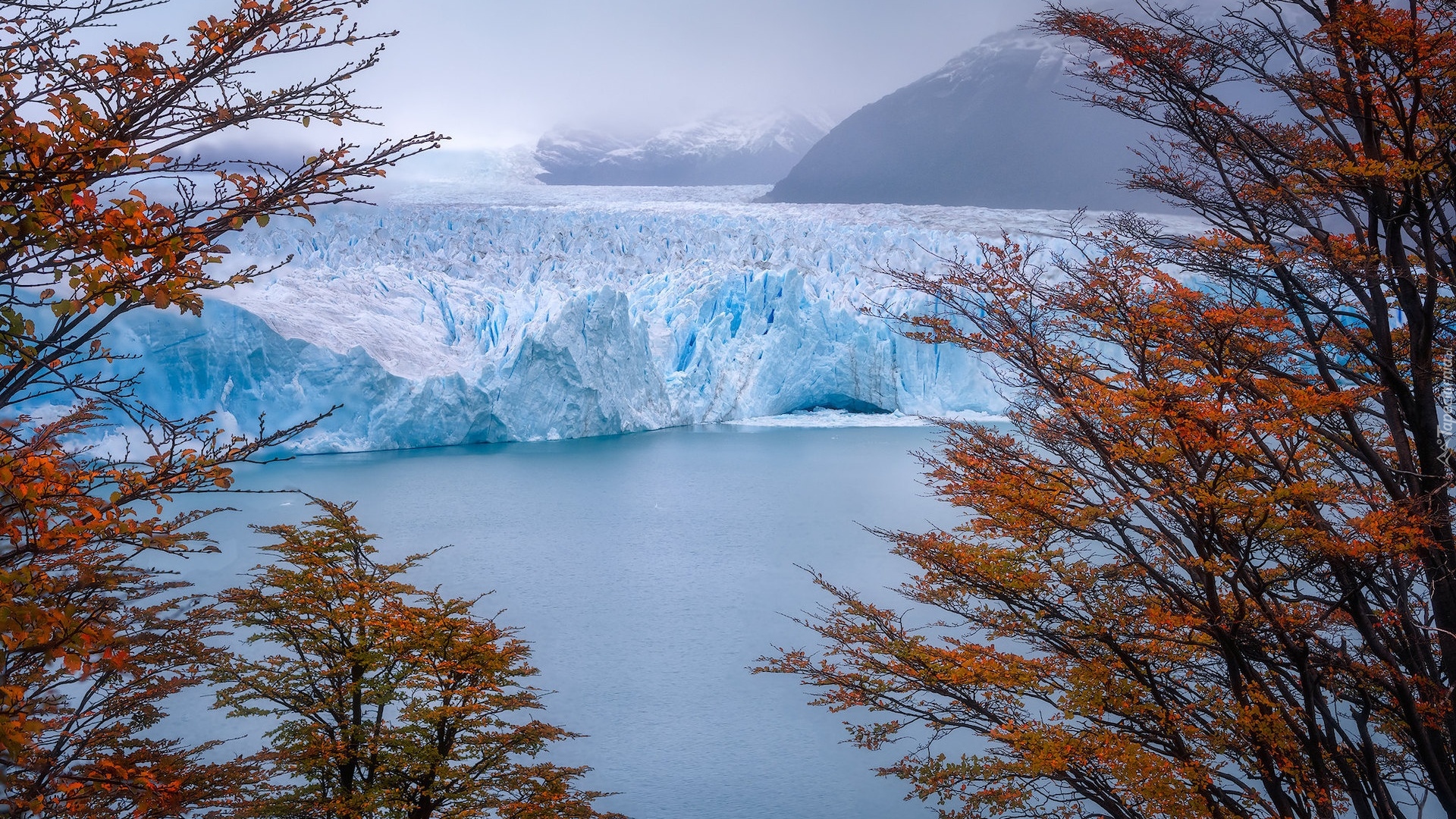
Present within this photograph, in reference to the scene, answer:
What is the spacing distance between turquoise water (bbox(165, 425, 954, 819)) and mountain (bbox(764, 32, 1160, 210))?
3020cm

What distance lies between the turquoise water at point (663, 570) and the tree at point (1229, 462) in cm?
300

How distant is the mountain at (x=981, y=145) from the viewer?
47594mm

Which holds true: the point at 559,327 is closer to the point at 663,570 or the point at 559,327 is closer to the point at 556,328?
the point at 556,328

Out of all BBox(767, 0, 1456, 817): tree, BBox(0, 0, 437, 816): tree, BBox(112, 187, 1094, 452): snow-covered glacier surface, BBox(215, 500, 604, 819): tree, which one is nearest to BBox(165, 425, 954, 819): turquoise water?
BBox(112, 187, 1094, 452): snow-covered glacier surface

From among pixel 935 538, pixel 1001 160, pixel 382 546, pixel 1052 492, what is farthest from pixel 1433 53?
pixel 1001 160

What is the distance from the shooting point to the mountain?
47594 millimetres

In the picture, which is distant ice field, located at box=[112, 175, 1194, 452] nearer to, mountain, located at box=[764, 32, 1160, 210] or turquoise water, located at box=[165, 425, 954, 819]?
turquoise water, located at box=[165, 425, 954, 819]

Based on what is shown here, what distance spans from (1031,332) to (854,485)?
13617mm

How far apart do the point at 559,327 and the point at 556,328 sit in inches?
4.1

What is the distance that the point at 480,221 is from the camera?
2728 centimetres

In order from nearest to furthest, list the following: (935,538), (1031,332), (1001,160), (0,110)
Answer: (0,110) → (1031,332) → (935,538) → (1001,160)

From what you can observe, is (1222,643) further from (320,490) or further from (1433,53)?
(320,490)

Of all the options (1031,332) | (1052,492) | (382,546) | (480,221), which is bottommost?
(382,546)

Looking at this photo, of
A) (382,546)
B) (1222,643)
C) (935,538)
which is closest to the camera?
(1222,643)
